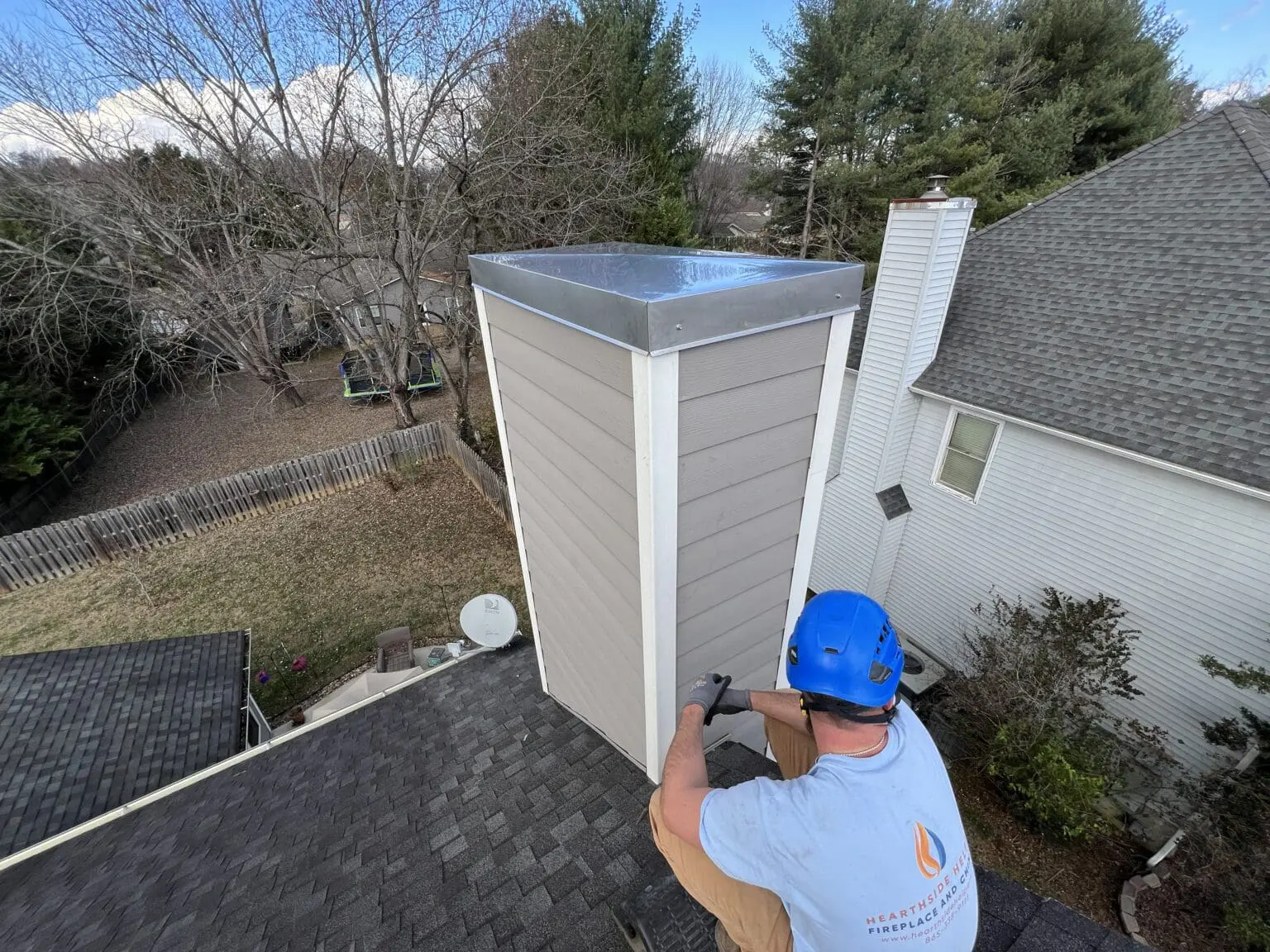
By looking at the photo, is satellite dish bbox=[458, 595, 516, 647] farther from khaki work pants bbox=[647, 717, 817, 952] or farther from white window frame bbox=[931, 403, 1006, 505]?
white window frame bbox=[931, 403, 1006, 505]

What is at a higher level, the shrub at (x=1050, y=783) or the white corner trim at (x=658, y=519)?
the white corner trim at (x=658, y=519)

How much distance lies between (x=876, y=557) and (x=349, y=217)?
491 inches

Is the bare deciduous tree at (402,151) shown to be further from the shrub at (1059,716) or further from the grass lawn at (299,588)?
the shrub at (1059,716)

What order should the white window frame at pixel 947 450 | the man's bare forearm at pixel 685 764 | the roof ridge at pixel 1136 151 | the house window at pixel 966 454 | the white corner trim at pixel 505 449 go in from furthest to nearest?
1. the roof ridge at pixel 1136 151
2. the house window at pixel 966 454
3. the white window frame at pixel 947 450
4. the white corner trim at pixel 505 449
5. the man's bare forearm at pixel 685 764

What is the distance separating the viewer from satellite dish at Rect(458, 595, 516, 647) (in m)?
4.87

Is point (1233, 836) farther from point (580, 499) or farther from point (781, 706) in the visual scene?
point (580, 499)

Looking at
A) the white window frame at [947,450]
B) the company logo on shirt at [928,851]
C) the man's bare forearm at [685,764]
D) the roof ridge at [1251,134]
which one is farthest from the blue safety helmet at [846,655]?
the roof ridge at [1251,134]

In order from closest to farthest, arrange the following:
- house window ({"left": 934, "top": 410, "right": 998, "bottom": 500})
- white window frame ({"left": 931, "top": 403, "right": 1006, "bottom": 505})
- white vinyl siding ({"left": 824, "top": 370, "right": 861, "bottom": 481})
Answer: white window frame ({"left": 931, "top": 403, "right": 1006, "bottom": 505})
house window ({"left": 934, "top": 410, "right": 998, "bottom": 500})
white vinyl siding ({"left": 824, "top": 370, "right": 861, "bottom": 481})

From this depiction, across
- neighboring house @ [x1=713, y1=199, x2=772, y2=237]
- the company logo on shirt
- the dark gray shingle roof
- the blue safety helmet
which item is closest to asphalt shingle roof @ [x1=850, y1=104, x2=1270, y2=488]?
the dark gray shingle roof

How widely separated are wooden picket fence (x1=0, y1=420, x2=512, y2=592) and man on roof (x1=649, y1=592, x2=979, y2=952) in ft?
24.6

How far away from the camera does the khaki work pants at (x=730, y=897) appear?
5.11ft

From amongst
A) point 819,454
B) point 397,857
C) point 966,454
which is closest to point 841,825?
point 819,454

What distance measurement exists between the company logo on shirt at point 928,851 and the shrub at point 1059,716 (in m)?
5.42

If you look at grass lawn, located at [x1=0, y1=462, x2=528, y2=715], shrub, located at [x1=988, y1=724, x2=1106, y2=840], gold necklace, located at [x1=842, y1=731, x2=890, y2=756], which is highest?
gold necklace, located at [x1=842, y1=731, x2=890, y2=756]
